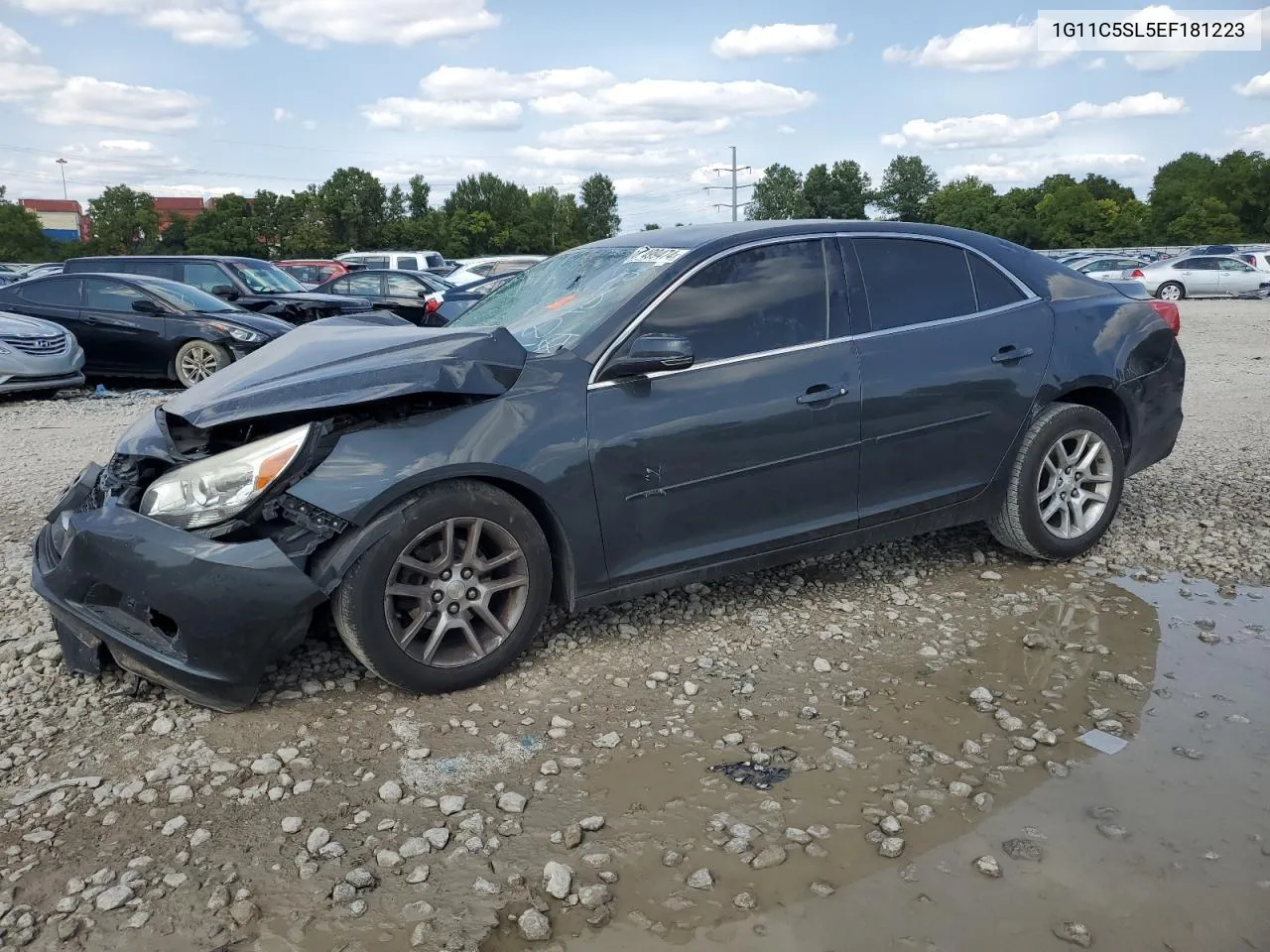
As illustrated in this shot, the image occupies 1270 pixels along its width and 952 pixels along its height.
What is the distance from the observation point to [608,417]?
378 centimetres

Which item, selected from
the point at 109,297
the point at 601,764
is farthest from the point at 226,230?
the point at 601,764

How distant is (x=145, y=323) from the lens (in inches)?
480

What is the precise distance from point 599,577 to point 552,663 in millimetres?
412

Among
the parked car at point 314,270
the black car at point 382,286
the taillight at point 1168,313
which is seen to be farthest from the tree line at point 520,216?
the taillight at point 1168,313

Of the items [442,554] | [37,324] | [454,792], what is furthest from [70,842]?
[37,324]

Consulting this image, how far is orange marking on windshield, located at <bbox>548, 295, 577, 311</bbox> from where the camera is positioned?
171 inches

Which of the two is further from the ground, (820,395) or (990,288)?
(990,288)

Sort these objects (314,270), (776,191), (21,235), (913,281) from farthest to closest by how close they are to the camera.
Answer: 1. (776,191)
2. (21,235)
3. (314,270)
4. (913,281)

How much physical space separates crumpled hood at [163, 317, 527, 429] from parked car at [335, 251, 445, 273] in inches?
875

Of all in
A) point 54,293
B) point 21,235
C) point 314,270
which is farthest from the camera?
point 21,235

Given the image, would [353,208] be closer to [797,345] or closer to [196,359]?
[196,359]

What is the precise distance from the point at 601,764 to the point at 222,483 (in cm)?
156

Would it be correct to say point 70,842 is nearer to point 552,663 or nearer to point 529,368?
point 552,663

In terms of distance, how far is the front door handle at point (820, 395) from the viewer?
13.5 feet
